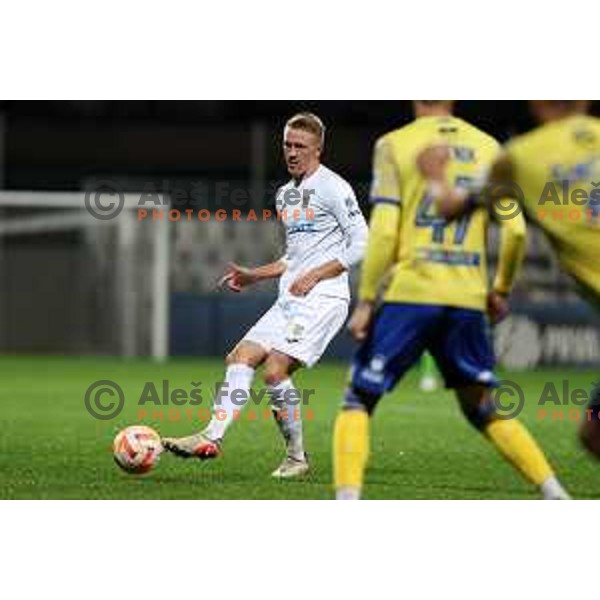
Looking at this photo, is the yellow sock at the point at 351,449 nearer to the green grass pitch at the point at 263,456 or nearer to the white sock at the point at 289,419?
the green grass pitch at the point at 263,456

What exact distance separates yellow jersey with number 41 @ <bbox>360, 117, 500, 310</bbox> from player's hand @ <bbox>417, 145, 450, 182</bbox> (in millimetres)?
48

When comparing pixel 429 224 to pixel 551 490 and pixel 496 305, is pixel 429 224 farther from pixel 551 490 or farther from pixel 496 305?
pixel 551 490

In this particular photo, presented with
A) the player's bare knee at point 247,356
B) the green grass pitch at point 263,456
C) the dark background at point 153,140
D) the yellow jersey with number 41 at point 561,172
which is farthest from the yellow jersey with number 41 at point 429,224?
the dark background at point 153,140

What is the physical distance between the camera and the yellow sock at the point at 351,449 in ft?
24.9

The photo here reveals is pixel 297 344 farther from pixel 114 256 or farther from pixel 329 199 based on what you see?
pixel 114 256

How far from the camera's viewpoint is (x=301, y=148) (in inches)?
392

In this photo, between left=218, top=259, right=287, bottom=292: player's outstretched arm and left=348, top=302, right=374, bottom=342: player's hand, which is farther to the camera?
left=218, top=259, right=287, bottom=292: player's outstretched arm

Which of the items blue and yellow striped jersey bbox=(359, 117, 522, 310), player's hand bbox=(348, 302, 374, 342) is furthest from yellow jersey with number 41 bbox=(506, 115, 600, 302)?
player's hand bbox=(348, 302, 374, 342)

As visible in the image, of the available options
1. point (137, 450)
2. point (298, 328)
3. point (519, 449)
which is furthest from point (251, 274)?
point (519, 449)

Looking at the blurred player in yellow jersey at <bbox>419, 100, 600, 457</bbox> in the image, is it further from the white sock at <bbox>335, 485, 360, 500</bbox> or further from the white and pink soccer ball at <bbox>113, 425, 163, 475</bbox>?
the white and pink soccer ball at <bbox>113, 425, 163, 475</bbox>

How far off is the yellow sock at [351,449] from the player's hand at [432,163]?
3.49 ft

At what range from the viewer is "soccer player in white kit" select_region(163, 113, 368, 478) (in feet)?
32.5

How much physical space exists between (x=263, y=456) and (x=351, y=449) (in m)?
3.97

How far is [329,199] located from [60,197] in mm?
16481
